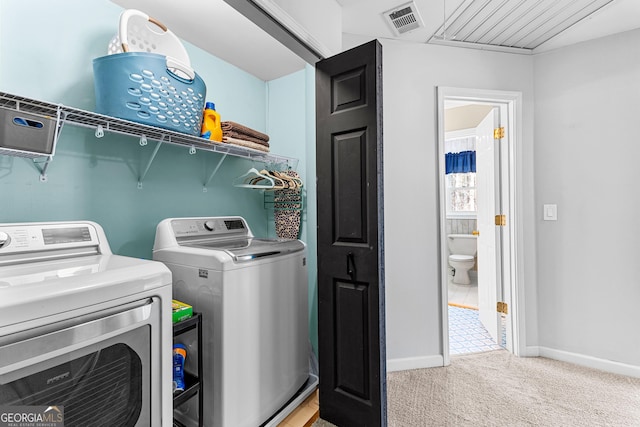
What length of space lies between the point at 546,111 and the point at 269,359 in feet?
9.45

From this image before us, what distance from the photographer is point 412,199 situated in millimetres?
2365

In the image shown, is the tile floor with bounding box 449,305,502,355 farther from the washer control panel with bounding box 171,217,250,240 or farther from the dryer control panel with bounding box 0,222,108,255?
the dryer control panel with bounding box 0,222,108,255

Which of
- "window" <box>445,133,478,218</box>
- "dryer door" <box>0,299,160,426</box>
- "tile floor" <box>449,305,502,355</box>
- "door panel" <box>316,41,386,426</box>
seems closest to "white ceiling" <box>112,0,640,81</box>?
"door panel" <box>316,41,386,426</box>

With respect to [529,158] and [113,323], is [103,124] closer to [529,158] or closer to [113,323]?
[113,323]

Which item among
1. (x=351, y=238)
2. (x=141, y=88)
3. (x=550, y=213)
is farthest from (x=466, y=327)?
(x=141, y=88)

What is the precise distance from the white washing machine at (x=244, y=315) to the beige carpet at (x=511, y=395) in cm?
73

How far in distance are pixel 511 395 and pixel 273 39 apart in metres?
2.91

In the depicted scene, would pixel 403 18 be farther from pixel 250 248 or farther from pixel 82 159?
pixel 82 159

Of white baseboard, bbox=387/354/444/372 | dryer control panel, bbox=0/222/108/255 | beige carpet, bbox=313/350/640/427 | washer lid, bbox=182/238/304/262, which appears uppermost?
dryer control panel, bbox=0/222/108/255

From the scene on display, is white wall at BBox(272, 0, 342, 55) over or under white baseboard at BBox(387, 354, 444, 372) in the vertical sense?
over

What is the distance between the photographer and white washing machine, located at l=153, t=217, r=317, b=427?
4.56ft

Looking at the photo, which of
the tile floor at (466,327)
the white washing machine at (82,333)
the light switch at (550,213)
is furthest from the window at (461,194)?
the white washing machine at (82,333)

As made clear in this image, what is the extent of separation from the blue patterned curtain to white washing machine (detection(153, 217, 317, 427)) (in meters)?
4.37

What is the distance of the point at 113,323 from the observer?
910 mm
